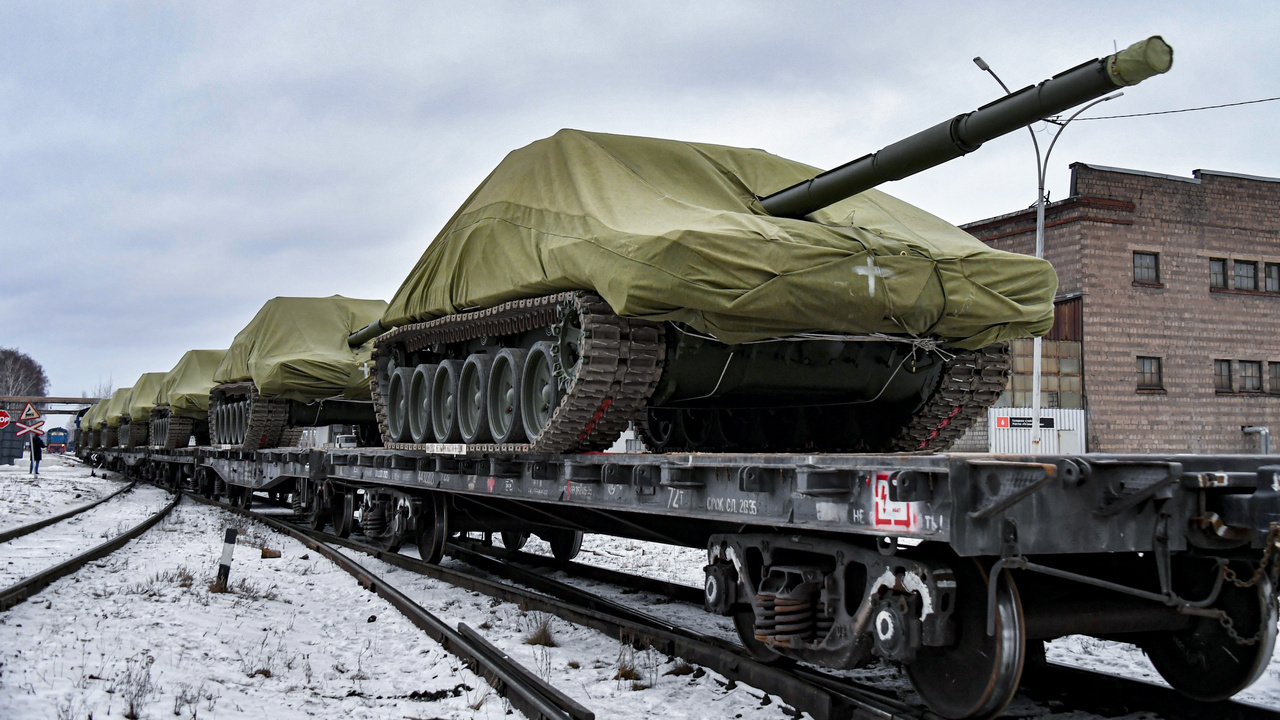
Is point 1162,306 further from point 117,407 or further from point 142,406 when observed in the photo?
point 117,407

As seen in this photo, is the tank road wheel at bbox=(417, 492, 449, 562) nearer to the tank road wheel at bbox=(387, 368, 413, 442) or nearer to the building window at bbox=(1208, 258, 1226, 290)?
the tank road wheel at bbox=(387, 368, 413, 442)

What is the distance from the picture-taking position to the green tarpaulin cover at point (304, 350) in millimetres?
15195

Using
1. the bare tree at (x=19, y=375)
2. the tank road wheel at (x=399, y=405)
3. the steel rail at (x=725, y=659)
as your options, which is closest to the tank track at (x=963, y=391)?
the steel rail at (x=725, y=659)

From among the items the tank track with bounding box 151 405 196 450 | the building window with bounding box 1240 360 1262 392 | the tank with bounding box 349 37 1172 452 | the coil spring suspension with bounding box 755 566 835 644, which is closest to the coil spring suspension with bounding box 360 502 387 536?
the tank with bounding box 349 37 1172 452

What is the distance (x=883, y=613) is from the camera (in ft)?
13.4

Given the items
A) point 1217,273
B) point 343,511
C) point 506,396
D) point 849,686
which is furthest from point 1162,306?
point 849,686

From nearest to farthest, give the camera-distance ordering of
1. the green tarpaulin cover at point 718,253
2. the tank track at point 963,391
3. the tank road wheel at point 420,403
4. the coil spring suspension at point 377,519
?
the green tarpaulin cover at point 718,253
the tank track at point 963,391
the tank road wheel at point 420,403
the coil spring suspension at point 377,519

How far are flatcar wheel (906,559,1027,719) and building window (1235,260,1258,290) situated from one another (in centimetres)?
2581

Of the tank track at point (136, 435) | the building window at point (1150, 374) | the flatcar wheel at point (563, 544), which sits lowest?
the flatcar wheel at point (563, 544)

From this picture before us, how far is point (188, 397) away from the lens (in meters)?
22.2

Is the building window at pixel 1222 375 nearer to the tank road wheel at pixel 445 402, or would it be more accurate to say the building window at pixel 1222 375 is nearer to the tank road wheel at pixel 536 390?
the tank road wheel at pixel 445 402

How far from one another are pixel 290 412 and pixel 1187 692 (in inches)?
577

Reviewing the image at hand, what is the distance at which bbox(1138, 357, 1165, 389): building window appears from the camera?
25156mm

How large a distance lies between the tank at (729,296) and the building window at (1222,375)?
2195 cm
